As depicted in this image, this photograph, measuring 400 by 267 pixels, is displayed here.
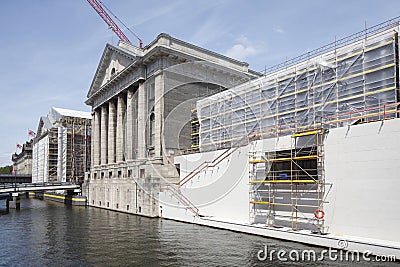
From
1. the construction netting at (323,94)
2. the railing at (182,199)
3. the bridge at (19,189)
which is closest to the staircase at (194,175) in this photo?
the railing at (182,199)

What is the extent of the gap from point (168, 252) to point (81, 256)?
214 inches

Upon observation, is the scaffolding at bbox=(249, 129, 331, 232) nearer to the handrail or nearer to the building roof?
the handrail

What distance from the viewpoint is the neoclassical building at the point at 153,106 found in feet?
144

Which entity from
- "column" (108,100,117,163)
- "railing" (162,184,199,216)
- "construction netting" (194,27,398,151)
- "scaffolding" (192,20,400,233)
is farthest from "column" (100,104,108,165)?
"scaffolding" (192,20,400,233)

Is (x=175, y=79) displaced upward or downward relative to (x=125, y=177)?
upward

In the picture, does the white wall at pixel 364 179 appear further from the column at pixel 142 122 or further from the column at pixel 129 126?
the column at pixel 129 126

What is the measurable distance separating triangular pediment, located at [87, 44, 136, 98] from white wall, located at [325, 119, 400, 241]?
1390 inches

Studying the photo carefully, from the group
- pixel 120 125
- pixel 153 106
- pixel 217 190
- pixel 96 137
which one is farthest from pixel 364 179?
pixel 96 137

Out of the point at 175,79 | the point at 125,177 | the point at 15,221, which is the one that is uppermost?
the point at 175,79

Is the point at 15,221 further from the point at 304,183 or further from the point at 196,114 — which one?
the point at 304,183

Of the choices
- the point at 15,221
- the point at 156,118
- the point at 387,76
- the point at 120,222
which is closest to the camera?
the point at 387,76

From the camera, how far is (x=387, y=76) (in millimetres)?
23609

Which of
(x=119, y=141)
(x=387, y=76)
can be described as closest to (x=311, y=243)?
(x=387, y=76)

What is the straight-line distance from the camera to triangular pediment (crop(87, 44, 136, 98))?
2154 inches
